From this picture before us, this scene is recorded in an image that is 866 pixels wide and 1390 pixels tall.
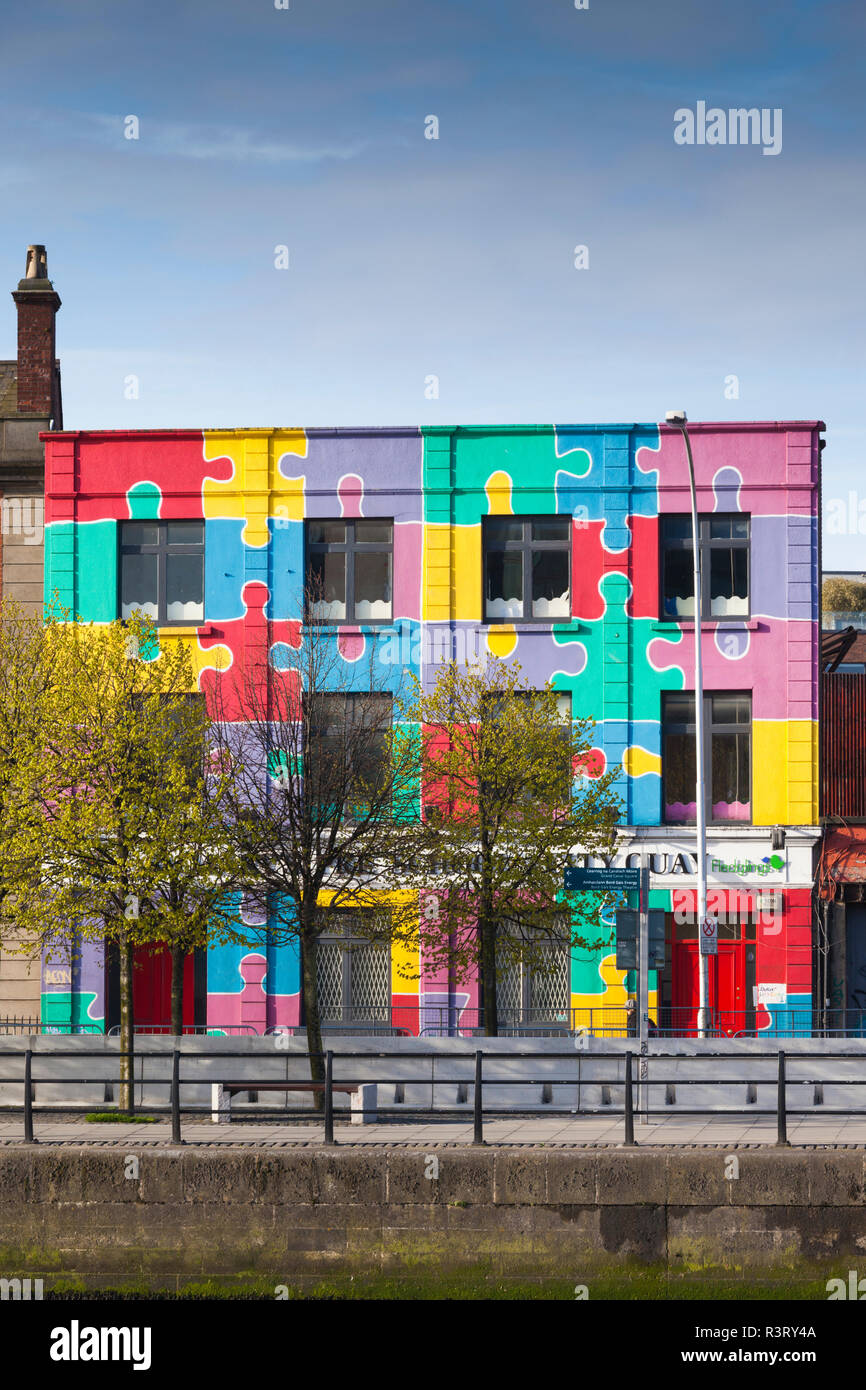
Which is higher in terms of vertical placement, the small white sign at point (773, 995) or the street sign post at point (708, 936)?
the street sign post at point (708, 936)

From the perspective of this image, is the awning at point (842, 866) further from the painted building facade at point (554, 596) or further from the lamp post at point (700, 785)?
the lamp post at point (700, 785)

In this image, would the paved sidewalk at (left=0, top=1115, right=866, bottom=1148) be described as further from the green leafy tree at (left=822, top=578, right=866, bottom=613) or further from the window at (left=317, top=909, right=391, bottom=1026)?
the green leafy tree at (left=822, top=578, right=866, bottom=613)

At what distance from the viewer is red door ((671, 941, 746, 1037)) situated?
30.8 meters

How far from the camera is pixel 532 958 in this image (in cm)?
2717

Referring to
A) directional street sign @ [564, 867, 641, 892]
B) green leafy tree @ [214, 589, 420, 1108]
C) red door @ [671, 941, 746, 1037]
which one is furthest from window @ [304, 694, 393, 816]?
red door @ [671, 941, 746, 1037]

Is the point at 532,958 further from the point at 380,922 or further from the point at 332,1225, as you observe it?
the point at 332,1225

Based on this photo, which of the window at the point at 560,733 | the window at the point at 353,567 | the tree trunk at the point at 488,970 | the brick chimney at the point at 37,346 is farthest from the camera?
the brick chimney at the point at 37,346

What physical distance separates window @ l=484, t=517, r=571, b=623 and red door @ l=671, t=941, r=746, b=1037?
678 cm

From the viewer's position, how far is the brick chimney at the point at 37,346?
3316 cm

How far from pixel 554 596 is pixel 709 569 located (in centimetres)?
296

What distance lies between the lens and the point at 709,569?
31.4 m

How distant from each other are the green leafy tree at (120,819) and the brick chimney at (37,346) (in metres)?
8.91

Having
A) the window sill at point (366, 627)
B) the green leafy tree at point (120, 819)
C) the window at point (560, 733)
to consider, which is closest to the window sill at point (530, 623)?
the window sill at point (366, 627)
